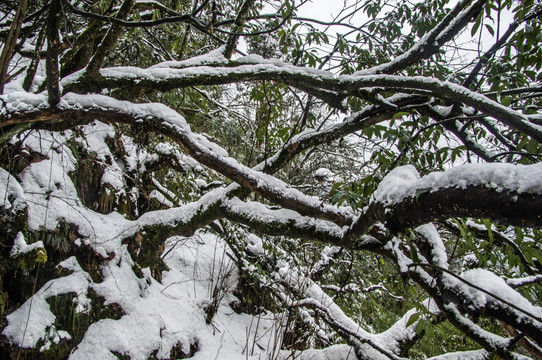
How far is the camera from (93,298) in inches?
77.0

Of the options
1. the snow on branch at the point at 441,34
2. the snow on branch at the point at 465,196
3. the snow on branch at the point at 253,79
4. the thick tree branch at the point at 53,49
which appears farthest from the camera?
the snow on branch at the point at 441,34

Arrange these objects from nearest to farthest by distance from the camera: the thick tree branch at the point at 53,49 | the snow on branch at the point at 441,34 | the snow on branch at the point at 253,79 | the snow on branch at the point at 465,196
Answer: the snow on branch at the point at 465,196 < the thick tree branch at the point at 53,49 < the snow on branch at the point at 253,79 < the snow on branch at the point at 441,34

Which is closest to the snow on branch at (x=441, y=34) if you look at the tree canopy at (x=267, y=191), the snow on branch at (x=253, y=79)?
the tree canopy at (x=267, y=191)

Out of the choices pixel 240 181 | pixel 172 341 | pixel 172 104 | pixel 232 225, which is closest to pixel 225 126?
pixel 172 104

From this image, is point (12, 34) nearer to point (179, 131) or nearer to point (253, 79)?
point (179, 131)

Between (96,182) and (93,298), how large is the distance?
1.12m

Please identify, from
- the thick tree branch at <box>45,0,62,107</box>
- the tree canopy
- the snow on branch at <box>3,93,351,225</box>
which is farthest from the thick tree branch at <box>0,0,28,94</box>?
the snow on branch at <box>3,93,351,225</box>

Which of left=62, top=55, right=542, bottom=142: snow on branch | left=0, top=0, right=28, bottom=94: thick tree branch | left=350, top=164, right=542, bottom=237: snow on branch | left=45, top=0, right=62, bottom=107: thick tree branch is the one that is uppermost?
left=62, top=55, right=542, bottom=142: snow on branch

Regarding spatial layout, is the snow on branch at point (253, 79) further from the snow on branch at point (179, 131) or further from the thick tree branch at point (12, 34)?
the thick tree branch at point (12, 34)

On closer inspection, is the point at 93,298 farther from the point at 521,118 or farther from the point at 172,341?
the point at 521,118

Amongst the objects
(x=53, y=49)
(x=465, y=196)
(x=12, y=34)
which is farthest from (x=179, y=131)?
(x=465, y=196)

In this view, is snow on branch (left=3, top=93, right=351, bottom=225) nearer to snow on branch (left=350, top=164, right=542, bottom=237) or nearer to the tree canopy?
the tree canopy

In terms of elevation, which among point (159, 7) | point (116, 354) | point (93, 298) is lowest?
point (116, 354)

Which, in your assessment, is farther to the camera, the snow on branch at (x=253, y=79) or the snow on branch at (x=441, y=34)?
the snow on branch at (x=441, y=34)
